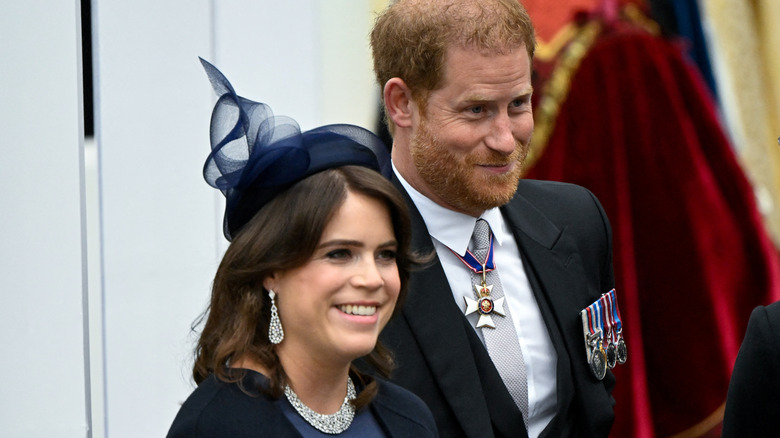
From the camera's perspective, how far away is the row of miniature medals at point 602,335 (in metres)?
2.47

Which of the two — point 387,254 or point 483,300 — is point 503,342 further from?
point 387,254

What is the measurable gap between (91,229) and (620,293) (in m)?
1.90

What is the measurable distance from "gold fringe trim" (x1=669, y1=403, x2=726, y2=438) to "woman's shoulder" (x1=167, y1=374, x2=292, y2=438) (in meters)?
2.36

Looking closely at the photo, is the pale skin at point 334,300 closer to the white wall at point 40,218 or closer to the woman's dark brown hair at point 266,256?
the woman's dark brown hair at point 266,256

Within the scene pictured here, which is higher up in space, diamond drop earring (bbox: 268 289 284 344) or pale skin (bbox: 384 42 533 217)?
pale skin (bbox: 384 42 533 217)

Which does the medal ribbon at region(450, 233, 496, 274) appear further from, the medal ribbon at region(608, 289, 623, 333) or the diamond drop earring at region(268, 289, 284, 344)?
the diamond drop earring at region(268, 289, 284, 344)

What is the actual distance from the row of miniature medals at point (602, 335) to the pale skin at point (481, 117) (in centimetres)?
39

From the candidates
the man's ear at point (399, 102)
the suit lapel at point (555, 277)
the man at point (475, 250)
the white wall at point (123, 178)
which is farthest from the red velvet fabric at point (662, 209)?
the man's ear at point (399, 102)

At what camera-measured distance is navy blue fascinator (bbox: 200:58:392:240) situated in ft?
6.03

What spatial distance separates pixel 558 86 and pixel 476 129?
1.49 metres

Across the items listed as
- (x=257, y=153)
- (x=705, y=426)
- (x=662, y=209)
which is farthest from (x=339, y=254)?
(x=705, y=426)

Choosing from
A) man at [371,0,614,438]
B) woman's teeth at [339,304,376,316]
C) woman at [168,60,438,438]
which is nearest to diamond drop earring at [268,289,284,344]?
woman at [168,60,438,438]

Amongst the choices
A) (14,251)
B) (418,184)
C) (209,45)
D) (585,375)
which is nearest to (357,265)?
(418,184)

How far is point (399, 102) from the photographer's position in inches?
96.8
